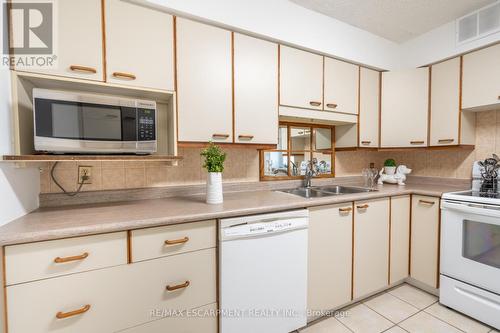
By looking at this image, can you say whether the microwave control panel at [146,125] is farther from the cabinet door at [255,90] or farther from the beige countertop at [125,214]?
the cabinet door at [255,90]

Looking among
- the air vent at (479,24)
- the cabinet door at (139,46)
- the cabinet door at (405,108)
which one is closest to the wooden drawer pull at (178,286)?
the cabinet door at (139,46)

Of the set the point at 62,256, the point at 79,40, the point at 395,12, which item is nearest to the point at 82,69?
the point at 79,40

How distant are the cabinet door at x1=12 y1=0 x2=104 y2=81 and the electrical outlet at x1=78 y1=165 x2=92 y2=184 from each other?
0.60 meters

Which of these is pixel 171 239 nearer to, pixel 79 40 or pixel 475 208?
pixel 79 40

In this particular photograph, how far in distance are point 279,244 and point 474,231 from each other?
4.88 ft

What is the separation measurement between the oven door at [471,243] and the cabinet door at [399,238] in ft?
0.93

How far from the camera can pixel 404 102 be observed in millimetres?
2398

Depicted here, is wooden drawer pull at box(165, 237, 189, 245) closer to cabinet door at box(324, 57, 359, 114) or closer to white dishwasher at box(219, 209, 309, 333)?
white dishwasher at box(219, 209, 309, 333)

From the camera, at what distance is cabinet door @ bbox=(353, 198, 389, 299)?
187 centimetres

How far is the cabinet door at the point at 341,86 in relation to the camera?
2.12 metres

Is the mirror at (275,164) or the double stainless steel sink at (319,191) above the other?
the mirror at (275,164)

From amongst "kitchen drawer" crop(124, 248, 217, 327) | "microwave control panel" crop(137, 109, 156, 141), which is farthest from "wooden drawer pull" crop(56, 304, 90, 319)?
"microwave control panel" crop(137, 109, 156, 141)

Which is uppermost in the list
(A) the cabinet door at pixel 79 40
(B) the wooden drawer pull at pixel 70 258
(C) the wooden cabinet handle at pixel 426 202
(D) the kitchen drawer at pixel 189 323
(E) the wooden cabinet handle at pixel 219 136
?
(A) the cabinet door at pixel 79 40

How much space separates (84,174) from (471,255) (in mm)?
2816
